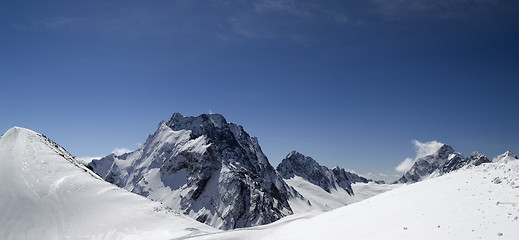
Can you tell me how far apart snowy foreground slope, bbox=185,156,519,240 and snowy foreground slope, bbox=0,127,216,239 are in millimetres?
9201

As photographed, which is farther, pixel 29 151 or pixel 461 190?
pixel 29 151

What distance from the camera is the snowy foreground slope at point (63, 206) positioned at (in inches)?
1048

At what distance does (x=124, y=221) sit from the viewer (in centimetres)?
2962

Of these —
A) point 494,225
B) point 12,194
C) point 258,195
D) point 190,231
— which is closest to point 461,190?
point 494,225

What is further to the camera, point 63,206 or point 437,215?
point 63,206

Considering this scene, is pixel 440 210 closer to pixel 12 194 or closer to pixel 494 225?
pixel 494 225

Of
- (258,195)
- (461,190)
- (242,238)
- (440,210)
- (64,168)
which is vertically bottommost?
(242,238)

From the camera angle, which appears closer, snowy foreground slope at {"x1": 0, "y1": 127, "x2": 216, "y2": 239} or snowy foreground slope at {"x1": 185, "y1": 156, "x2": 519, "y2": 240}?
snowy foreground slope at {"x1": 185, "y1": 156, "x2": 519, "y2": 240}

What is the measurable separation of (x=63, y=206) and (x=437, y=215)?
3380 centimetres

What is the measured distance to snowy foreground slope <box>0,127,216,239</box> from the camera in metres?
Answer: 26.6

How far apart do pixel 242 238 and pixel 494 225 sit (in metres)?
17.9

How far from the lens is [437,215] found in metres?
16.8

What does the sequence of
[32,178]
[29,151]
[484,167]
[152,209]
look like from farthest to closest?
[29,151] → [152,209] → [32,178] → [484,167]

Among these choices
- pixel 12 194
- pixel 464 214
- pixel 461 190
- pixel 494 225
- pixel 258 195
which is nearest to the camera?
pixel 494 225
